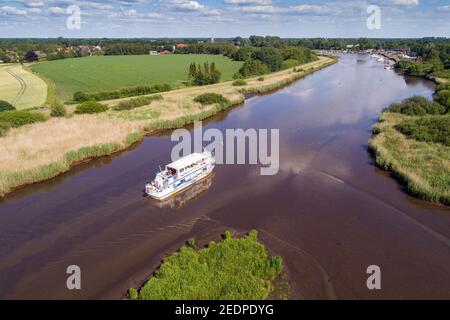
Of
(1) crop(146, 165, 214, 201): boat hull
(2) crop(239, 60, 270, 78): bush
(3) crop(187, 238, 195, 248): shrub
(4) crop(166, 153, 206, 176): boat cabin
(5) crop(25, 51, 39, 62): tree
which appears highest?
(5) crop(25, 51, 39, 62): tree

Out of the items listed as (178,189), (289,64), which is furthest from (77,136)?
(289,64)

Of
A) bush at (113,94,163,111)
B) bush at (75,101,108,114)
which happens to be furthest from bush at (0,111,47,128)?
bush at (113,94,163,111)

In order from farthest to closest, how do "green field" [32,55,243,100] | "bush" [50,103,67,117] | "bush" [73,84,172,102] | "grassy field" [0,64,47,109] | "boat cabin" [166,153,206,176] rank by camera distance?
"green field" [32,55,243,100] < "bush" [73,84,172,102] < "grassy field" [0,64,47,109] < "bush" [50,103,67,117] < "boat cabin" [166,153,206,176]

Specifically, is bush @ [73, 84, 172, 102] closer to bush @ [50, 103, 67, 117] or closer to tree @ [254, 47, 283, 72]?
bush @ [50, 103, 67, 117]

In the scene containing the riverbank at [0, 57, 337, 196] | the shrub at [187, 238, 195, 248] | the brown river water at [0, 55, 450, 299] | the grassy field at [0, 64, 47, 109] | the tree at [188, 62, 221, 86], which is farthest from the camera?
the tree at [188, 62, 221, 86]

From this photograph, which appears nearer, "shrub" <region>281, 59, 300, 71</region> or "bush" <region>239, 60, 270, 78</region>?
"bush" <region>239, 60, 270, 78</region>
